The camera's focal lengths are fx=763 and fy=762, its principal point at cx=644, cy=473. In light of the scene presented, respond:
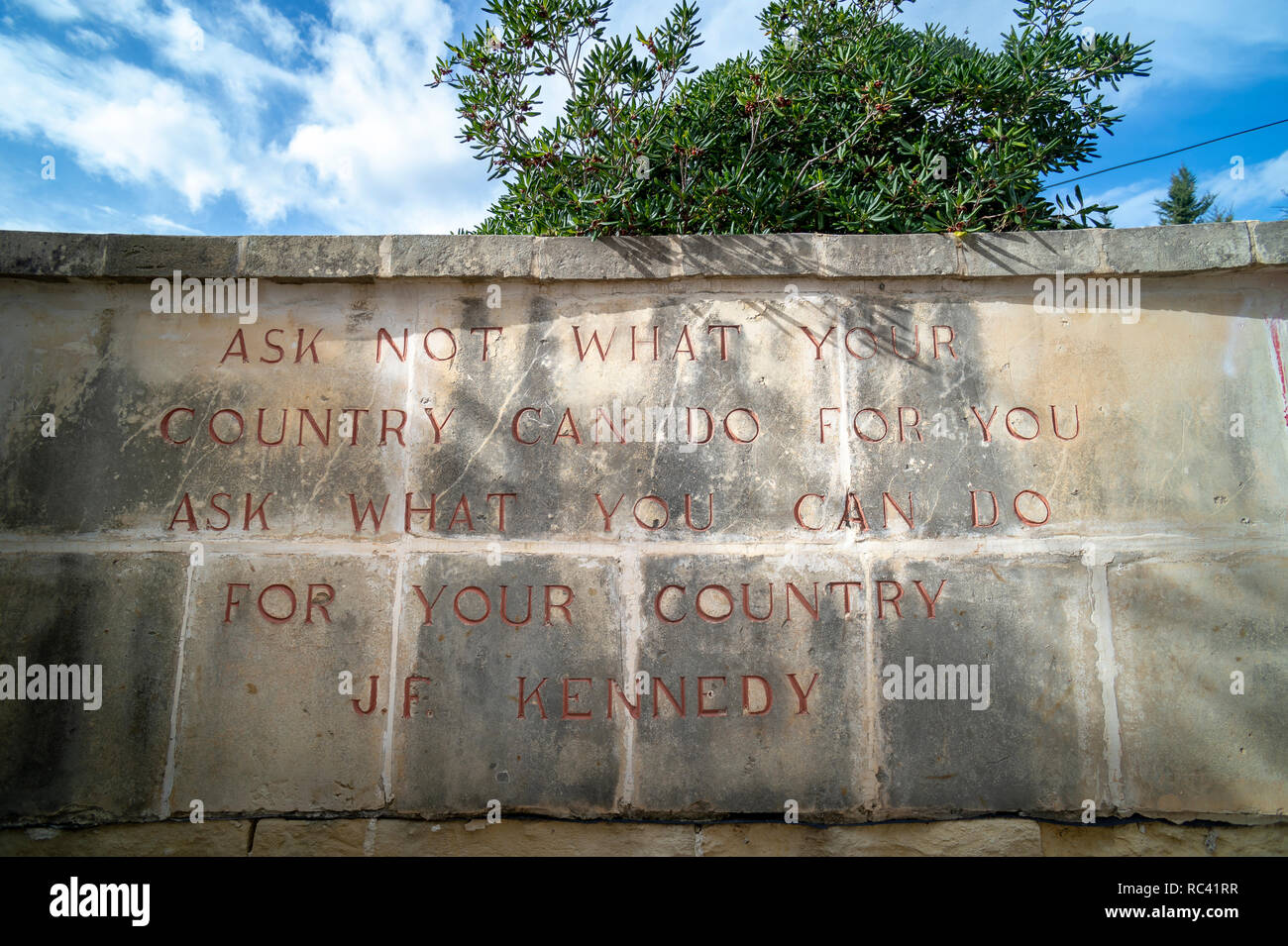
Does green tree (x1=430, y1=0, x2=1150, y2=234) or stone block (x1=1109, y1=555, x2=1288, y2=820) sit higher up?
green tree (x1=430, y1=0, x2=1150, y2=234)

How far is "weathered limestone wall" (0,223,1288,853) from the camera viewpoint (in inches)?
128

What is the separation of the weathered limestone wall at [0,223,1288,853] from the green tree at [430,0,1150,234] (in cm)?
60

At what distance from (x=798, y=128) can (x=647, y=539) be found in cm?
269

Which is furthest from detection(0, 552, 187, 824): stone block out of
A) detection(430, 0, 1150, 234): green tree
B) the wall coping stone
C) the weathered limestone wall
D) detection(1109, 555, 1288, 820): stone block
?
detection(1109, 555, 1288, 820): stone block

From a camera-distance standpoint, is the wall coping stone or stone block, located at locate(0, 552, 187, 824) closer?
stone block, located at locate(0, 552, 187, 824)

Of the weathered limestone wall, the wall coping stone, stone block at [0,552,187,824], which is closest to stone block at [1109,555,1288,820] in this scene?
the weathered limestone wall

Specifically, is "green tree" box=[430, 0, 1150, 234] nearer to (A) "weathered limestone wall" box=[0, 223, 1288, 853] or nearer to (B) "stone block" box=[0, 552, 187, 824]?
(A) "weathered limestone wall" box=[0, 223, 1288, 853]

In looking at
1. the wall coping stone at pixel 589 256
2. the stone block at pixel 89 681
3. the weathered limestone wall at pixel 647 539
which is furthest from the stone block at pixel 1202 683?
the stone block at pixel 89 681

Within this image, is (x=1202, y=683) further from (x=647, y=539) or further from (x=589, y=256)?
(x=589, y=256)

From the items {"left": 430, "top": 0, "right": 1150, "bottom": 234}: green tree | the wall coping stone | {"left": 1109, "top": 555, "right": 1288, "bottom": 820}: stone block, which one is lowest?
{"left": 1109, "top": 555, "right": 1288, "bottom": 820}: stone block

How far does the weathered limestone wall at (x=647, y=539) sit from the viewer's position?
3.25 m

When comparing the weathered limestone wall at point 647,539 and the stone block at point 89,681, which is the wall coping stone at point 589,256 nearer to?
the weathered limestone wall at point 647,539

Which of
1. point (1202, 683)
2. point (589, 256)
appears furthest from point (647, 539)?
point (1202, 683)

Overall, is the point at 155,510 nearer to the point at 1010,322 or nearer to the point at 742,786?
the point at 742,786
